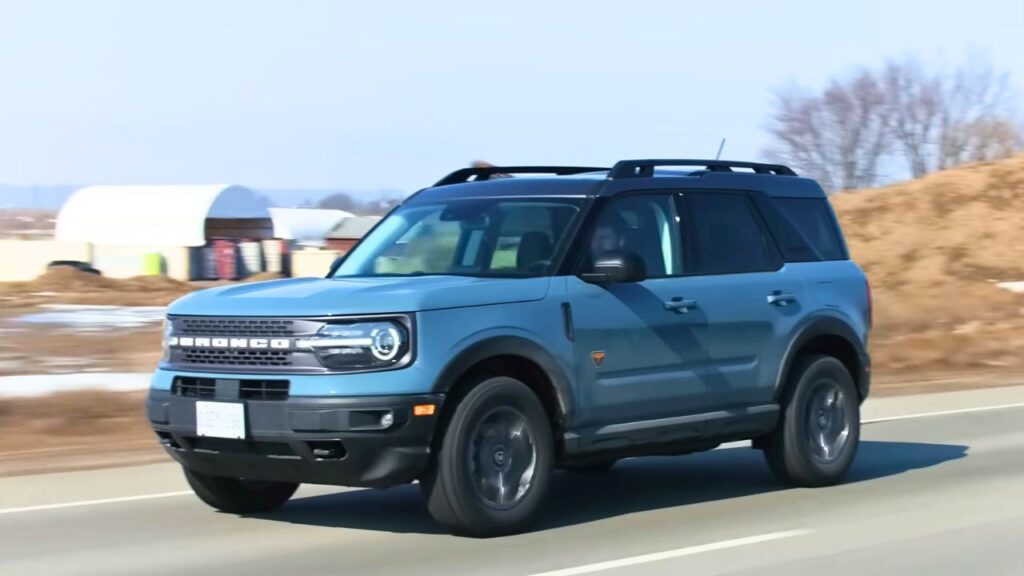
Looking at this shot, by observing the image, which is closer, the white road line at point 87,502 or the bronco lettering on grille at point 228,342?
the bronco lettering on grille at point 228,342

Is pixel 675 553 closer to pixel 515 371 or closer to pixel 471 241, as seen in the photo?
pixel 515 371

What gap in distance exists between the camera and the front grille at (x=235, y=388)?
7738mm

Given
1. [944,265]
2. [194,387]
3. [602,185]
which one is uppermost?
[602,185]

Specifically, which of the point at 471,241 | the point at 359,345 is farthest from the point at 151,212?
the point at 359,345

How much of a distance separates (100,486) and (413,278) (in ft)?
10.4

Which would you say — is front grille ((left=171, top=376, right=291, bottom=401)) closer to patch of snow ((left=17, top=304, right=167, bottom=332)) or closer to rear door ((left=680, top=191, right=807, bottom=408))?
rear door ((left=680, top=191, right=807, bottom=408))

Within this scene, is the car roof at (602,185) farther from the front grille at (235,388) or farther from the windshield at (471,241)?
the front grille at (235,388)

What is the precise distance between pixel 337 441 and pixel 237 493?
1697 millimetres

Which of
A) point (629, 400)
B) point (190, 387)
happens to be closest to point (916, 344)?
point (629, 400)

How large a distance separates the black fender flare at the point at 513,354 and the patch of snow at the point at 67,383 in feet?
26.6

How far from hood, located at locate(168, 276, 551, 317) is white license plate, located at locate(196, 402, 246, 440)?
0.50 m

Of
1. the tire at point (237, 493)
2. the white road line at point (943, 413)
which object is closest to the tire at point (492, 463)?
the tire at point (237, 493)

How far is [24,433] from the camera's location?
13398 mm

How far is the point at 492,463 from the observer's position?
806 centimetres
